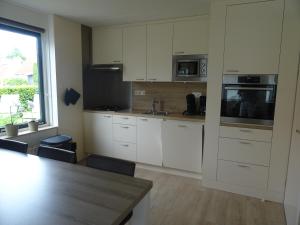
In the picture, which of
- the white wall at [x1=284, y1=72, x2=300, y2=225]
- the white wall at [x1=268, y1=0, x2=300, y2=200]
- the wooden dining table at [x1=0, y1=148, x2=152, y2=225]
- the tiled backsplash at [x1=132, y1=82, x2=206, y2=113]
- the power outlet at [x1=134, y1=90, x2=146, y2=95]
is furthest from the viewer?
the power outlet at [x1=134, y1=90, x2=146, y2=95]

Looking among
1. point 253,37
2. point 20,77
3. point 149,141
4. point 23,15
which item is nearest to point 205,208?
point 149,141

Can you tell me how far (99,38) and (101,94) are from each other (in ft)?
3.29

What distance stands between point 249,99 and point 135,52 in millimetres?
1879

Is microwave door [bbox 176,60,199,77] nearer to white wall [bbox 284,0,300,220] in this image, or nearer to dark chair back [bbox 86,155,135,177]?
white wall [bbox 284,0,300,220]

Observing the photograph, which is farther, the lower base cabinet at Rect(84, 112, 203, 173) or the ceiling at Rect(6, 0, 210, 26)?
the lower base cabinet at Rect(84, 112, 203, 173)

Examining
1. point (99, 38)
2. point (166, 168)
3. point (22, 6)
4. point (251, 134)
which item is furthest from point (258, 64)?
point (22, 6)

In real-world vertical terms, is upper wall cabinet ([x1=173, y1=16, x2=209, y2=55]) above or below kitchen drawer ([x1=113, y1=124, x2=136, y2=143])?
above

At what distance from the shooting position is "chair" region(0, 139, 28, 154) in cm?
205

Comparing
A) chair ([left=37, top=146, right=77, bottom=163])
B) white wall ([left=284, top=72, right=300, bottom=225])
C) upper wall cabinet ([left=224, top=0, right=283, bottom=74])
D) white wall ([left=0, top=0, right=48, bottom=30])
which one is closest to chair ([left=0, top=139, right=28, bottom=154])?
chair ([left=37, top=146, right=77, bottom=163])

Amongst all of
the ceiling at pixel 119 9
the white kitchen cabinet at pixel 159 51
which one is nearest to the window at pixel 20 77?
the ceiling at pixel 119 9

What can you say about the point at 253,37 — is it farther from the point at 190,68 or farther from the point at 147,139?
the point at 147,139

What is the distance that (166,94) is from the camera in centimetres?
372

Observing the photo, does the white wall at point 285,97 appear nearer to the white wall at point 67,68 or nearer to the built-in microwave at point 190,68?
the built-in microwave at point 190,68

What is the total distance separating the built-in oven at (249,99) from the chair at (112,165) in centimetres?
158
